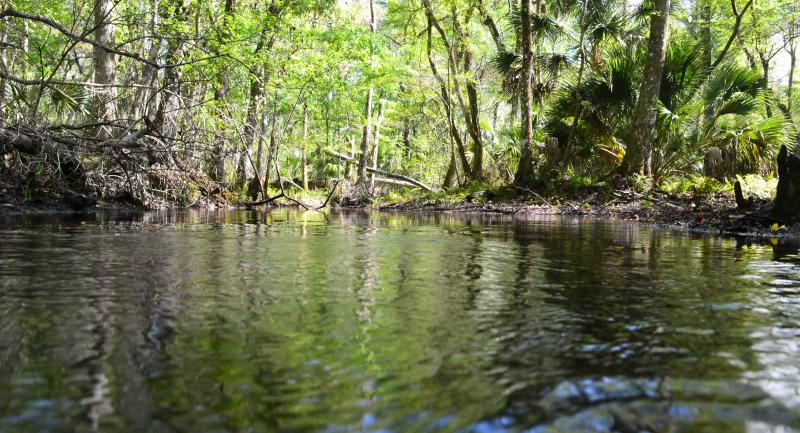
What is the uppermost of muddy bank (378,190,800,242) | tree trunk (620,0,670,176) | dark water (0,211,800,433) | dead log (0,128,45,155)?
tree trunk (620,0,670,176)

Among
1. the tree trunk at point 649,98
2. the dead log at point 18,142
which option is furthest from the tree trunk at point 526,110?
the dead log at point 18,142

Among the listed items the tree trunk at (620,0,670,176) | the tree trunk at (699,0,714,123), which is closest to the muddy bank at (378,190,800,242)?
the tree trunk at (620,0,670,176)

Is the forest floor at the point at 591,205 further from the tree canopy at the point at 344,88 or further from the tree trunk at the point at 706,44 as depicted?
the tree trunk at the point at 706,44

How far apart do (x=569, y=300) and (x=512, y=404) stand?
1.43 m

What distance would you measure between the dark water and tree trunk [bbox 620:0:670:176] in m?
10.2

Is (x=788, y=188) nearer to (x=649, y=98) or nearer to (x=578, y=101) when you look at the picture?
(x=649, y=98)

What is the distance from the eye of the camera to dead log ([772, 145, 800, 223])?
6.98 m

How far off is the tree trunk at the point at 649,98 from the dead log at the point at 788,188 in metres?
6.36

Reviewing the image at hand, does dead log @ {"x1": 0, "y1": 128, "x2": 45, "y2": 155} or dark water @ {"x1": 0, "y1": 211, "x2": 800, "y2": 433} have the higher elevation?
dead log @ {"x1": 0, "y1": 128, "x2": 45, "y2": 155}

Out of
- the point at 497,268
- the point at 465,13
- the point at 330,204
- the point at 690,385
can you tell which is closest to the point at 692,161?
the point at 465,13

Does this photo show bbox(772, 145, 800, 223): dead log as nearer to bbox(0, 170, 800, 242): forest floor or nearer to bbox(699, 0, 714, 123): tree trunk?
bbox(0, 170, 800, 242): forest floor

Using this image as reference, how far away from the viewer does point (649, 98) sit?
527 inches

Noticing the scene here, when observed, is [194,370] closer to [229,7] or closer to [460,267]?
[460,267]

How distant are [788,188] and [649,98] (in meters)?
6.73
